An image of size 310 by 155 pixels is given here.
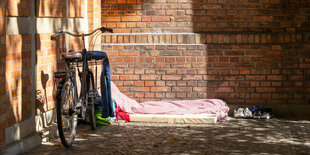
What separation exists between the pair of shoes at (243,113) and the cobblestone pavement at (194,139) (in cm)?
28

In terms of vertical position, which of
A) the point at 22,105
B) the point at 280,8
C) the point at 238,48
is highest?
the point at 280,8

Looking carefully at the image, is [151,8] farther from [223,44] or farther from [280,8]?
[280,8]

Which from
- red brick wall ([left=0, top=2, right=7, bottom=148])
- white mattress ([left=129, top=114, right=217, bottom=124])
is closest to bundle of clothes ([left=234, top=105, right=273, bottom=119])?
white mattress ([left=129, top=114, right=217, bottom=124])

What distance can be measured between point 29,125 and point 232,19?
13.7 feet

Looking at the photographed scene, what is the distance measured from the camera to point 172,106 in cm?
966

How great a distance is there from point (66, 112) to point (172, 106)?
108 inches

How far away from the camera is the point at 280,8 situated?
9.73 meters

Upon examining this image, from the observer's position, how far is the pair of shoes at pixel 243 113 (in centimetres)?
955

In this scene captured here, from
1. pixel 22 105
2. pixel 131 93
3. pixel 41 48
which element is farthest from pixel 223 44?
pixel 22 105

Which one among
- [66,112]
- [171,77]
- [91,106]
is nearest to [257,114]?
[171,77]

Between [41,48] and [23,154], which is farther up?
[41,48]

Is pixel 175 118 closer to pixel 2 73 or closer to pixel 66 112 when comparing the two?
pixel 66 112

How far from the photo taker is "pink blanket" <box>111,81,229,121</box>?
30.9 feet

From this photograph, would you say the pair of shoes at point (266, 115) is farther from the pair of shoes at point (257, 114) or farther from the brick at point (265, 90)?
the brick at point (265, 90)
